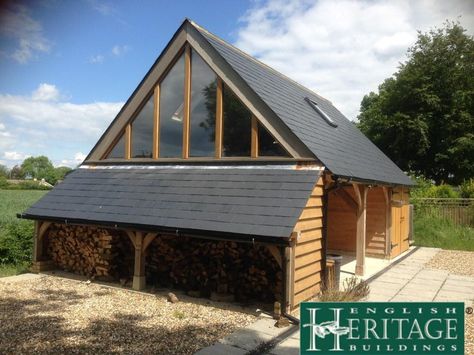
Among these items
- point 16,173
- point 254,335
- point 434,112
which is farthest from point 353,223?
point 16,173

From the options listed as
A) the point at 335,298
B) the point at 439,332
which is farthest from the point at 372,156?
the point at 439,332

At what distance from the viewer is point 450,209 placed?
1711 cm

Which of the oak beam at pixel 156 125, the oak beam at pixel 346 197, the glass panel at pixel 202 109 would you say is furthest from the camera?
the oak beam at pixel 346 197

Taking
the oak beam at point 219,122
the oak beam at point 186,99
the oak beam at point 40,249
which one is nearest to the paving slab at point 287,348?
the oak beam at point 219,122

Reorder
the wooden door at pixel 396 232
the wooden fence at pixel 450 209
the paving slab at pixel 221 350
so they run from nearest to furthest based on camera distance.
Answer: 1. the paving slab at pixel 221 350
2. the wooden door at pixel 396 232
3. the wooden fence at pixel 450 209

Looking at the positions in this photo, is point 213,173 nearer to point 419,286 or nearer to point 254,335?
point 254,335

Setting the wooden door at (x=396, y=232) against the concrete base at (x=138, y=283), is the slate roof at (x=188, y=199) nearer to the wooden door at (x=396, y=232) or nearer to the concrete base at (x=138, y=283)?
the concrete base at (x=138, y=283)

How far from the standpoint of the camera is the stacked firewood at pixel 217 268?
7.33 m

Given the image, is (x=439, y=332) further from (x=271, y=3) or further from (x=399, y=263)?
(x=399, y=263)

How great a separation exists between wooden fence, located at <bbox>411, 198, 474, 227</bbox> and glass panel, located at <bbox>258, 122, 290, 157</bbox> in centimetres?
1135

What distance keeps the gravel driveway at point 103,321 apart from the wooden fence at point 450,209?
13116mm

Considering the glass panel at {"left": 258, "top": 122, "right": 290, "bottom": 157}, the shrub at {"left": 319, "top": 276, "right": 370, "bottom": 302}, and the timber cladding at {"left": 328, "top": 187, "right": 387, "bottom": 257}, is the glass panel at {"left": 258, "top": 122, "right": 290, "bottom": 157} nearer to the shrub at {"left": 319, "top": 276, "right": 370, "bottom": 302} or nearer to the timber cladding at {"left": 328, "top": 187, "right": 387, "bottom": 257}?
the shrub at {"left": 319, "top": 276, "right": 370, "bottom": 302}

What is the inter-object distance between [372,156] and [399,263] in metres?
3.33

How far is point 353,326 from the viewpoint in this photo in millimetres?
3117
